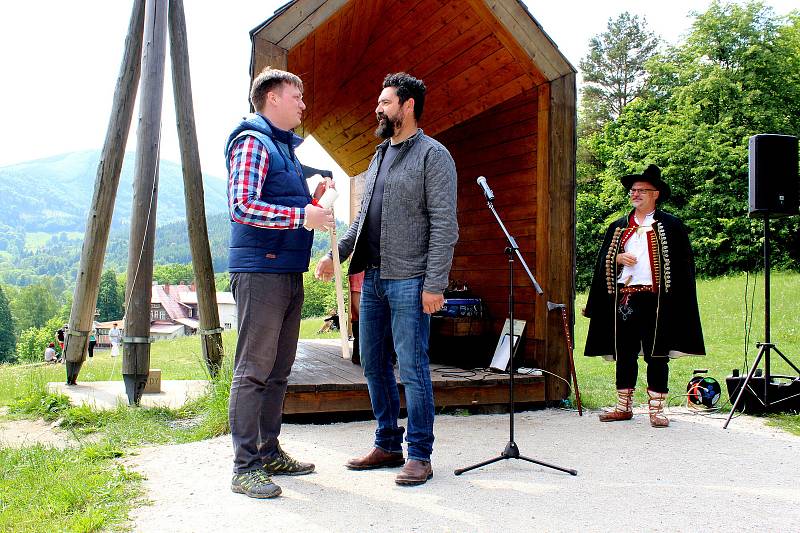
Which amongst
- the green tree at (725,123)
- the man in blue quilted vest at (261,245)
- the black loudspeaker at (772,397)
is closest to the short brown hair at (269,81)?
the man in blue quilted vest at (261,245)

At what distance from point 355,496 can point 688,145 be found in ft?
83.1

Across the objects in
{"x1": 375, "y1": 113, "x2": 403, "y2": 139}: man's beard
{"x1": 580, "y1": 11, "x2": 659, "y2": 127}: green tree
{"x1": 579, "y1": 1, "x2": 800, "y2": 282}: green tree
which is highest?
{"x1": 580, "y1": 11, "x2": 659, "y2": 127}: green tree

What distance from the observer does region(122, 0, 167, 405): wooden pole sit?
6.11 metres

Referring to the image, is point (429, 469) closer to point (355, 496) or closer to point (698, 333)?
point (355, 496)

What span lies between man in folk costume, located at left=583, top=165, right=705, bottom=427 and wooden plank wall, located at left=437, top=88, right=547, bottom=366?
1.94 ft

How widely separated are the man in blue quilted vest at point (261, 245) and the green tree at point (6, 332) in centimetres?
5608

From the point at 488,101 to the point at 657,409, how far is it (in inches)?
125

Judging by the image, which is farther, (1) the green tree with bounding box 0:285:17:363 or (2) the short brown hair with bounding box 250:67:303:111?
(1) the green tree with bounding box 0:285:17:363

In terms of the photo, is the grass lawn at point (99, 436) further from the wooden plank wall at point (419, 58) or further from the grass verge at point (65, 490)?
the wooden plank wall at point (419, 58)

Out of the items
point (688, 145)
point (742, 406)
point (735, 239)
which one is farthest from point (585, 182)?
point (742, 406)

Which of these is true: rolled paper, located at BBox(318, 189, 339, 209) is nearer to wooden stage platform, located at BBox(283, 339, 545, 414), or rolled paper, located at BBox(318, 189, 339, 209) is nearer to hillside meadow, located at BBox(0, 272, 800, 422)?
wooden stage platform, located at BBox(283, 339, 545, 414)

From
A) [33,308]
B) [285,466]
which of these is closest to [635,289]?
[285,466]

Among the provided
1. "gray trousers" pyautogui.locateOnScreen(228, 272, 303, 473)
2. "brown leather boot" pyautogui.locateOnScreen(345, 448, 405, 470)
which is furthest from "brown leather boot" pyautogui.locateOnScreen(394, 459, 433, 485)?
"gray trousers" pyautogui.locateOnScreen(228, 272, 303, 473)

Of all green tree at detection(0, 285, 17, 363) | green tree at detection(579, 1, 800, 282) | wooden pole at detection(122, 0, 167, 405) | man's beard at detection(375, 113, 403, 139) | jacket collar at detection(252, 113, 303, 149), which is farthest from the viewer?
green tree at detection(0, 285, 17, 363)
